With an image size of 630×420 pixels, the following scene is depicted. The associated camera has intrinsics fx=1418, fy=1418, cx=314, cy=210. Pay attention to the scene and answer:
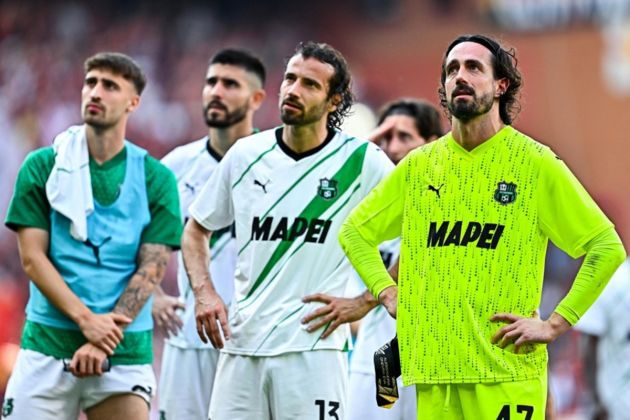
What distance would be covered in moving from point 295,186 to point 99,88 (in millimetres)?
1330

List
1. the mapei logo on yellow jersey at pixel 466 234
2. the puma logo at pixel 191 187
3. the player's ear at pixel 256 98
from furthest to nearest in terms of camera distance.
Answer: the player's ear at pixel 256 98 → the puma logo at pixel 191 187 → the mapei logo on yellow jersey at pixel 466 234

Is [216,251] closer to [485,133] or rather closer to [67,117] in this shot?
[485,133]

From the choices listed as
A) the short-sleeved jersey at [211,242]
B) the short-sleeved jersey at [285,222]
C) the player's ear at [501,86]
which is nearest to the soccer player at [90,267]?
the short-sleeved jersey at [285,222]

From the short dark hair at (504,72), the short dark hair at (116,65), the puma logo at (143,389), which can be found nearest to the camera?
the short dark hair at (504,72)

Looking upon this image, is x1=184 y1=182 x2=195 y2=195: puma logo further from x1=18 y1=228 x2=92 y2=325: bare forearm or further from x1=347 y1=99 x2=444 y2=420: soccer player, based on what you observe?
x1=18 y1=228 x2=92 y2=325: bare forearm

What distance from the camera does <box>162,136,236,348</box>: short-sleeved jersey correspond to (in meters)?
8.20

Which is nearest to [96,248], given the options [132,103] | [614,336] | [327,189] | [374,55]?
[132,103]

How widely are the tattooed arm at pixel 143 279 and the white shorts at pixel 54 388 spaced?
1.03 ft

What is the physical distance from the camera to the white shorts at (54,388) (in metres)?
7.14

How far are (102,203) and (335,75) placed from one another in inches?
54.6

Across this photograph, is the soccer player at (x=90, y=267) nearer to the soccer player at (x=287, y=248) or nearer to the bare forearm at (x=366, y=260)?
the soccer player at (x=287, y=248)

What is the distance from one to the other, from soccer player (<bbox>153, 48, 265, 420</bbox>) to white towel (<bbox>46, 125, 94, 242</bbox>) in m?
1.05

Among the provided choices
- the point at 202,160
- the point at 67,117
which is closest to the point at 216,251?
the point at 202,160

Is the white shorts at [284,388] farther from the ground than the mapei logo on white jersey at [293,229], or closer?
closer
